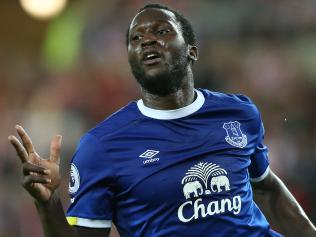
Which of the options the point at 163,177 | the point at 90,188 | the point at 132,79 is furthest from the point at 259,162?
the point at 132,79

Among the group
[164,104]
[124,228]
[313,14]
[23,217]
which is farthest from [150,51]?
[313,14]

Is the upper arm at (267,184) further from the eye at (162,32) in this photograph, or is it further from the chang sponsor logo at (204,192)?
the eye at (162,32)

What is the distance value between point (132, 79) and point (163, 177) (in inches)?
214

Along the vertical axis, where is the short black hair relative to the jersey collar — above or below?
above

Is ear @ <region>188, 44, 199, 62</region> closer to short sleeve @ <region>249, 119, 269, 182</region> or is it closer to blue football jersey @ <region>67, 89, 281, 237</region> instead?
blue football jersey @ <region>67, 89, 281, 237</region>

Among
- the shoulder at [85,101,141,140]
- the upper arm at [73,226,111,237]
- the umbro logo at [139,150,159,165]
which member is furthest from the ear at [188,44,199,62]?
the upper arm at [73,226,111,237]

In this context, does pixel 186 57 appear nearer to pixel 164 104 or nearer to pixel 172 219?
pixel 164 104

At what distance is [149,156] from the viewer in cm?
402

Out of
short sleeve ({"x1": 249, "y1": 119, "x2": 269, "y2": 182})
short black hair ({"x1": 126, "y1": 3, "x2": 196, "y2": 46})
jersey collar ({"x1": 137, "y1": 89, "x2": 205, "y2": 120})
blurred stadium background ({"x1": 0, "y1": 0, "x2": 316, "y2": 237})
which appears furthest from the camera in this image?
blurred stadium background ({"x1": 0, "y1": 0, "x2": 316, "y2": 237})

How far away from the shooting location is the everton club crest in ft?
13.7

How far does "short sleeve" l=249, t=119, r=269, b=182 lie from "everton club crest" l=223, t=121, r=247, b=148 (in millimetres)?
199

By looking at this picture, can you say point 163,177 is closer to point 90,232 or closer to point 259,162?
point 90,232

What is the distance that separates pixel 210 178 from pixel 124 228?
1.51 ft

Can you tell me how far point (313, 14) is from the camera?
9508mm
